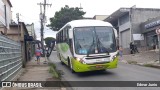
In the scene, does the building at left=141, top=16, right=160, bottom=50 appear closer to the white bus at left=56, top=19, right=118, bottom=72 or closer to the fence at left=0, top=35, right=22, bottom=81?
the white bus at left=56, top=19, right=118, bottom=72

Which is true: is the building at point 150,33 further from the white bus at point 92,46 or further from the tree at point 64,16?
the tree at point 64,16

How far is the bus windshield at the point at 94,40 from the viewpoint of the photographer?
13.3 metres

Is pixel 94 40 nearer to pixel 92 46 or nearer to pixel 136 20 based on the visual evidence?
pixel 92 46

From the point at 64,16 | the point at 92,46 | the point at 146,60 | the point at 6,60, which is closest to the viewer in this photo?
the point at 6,60

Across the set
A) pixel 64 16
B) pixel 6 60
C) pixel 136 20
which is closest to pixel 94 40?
pixel 6 60

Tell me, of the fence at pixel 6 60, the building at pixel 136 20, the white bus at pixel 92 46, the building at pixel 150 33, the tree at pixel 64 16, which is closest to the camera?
the fence at pixel 6 60

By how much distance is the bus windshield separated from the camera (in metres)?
13.3

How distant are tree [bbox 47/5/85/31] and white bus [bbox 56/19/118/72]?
41.2 metres

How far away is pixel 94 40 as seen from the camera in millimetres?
13453

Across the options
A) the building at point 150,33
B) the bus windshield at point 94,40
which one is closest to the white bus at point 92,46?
the bus windshield at point 94,40

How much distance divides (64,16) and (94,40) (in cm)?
4222

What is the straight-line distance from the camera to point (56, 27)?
55719 mm

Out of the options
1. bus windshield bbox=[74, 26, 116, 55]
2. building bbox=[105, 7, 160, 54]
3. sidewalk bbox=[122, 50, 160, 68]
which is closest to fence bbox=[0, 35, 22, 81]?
bus windshield bbox=[74, 26, 116, 55]

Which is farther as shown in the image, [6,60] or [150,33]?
[150,33]
